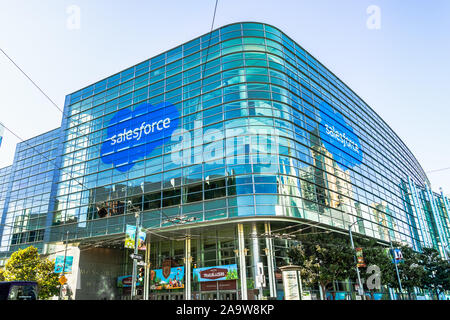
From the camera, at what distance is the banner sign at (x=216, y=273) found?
33.2m

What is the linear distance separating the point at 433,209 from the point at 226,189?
6510cm

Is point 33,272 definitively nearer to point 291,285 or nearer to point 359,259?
point 291,285

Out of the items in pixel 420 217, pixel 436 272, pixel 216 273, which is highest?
pixel 420 217

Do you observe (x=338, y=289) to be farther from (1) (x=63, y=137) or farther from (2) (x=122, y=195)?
(1) (x=63, y=137)

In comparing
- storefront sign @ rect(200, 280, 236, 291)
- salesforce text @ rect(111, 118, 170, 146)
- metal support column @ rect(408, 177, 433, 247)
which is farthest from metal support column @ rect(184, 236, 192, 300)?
metal support column @ rect(408, 177, 433, 247)

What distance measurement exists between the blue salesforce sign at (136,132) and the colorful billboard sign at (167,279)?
13.5 meters

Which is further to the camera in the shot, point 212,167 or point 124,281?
point 124,281

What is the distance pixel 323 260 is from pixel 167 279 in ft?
58.6

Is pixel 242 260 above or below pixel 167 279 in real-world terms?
above

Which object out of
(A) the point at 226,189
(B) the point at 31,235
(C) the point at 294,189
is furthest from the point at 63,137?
(C) the point at 294,189

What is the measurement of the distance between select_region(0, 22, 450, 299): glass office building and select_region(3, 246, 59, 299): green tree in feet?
11.8

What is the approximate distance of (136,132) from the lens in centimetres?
4272

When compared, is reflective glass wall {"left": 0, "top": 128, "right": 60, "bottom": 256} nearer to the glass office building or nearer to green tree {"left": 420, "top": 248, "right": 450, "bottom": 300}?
the glass office building

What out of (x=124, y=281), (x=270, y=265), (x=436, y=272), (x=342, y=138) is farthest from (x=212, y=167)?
(x=436, y=272)
